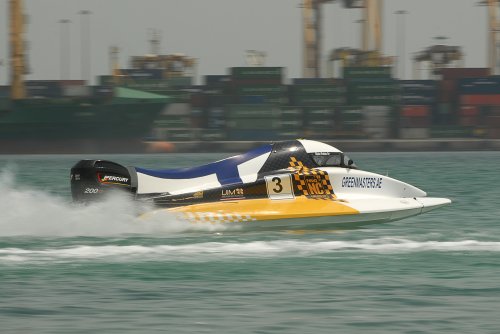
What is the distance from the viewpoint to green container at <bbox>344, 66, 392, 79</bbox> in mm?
117500

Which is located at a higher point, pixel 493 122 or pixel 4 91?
pixel 4 91

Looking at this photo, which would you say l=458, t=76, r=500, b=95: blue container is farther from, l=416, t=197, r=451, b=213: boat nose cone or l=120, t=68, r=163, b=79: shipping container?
l=416, t=197, r=451, b=213: boat nose cone

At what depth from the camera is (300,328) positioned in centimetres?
1127

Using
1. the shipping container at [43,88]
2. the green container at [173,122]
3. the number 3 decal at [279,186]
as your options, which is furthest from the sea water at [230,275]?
the shipping container at [43,88]

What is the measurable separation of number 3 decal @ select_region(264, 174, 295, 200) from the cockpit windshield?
808 millimetres

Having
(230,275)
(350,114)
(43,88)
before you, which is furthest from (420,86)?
(230,275)

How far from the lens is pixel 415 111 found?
12169cm

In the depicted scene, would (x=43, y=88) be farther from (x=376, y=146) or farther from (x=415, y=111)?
(x=415, y=111)

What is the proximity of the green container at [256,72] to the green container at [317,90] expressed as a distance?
2877 mm

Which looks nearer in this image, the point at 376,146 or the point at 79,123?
the point at 79,123

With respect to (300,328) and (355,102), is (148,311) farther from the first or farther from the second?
(355,102)

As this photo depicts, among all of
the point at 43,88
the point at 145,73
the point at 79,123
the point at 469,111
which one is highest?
the point at 145,73

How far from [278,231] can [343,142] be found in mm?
93073

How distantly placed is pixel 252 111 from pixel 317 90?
8.42 m
